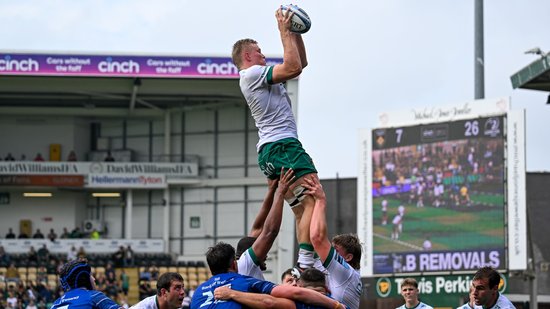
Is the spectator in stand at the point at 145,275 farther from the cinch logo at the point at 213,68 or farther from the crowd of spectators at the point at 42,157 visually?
the crowd of spectators at the point at 42,157

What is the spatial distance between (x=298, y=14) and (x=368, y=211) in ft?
95.2

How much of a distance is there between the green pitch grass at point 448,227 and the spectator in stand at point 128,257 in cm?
1562

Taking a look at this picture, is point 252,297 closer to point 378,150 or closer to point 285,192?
point 285,192

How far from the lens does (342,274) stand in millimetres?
10055

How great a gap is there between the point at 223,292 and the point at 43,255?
145 feet

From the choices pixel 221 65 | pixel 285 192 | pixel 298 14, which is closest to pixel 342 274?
pixel 285 192

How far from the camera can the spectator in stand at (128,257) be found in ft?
167

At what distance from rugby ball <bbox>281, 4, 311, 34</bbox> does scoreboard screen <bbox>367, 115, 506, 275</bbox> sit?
26.3 metres

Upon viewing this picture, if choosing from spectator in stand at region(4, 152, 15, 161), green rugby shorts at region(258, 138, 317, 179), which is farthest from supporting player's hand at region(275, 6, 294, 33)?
spectator in stand at region(4, 152, 15, 161)

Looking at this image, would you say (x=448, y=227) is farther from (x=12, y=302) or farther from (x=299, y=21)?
(x=299, y=21)

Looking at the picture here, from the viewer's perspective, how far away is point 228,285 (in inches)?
364

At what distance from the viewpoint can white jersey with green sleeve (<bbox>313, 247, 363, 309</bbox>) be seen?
9961 mm

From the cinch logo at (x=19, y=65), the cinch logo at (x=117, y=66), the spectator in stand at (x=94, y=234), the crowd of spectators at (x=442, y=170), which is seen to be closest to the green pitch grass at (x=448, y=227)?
the crowd of spectators at (x=442, y=170)

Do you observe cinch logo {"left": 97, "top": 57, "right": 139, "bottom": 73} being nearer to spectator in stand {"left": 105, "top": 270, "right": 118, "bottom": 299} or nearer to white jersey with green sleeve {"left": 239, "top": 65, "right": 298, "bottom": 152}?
spectator in stand {"left": 105, "top": 270, "right": 118, "bottom": 299}
